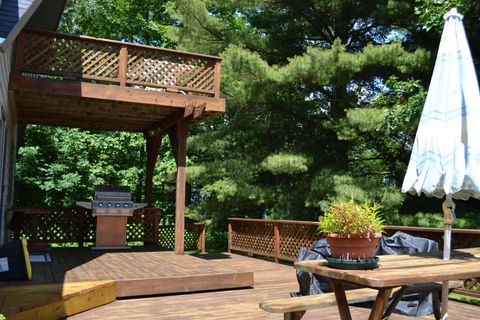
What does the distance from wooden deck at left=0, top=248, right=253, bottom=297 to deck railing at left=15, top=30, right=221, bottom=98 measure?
276 cm

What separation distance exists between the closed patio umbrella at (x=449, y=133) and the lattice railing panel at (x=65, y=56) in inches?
206

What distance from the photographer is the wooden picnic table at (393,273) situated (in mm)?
2543

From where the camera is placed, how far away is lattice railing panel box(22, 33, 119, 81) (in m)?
6.96

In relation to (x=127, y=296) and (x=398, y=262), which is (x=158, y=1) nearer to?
(x=127, y=296)

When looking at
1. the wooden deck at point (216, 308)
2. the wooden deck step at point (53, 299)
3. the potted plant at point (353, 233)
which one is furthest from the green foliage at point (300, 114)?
the potted plant at point (353, 233)

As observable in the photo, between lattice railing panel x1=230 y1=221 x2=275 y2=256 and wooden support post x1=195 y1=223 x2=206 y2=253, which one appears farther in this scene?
wooden support post x1=195 y1=223 x2=206 y2=253

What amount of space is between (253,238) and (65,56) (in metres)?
5.38

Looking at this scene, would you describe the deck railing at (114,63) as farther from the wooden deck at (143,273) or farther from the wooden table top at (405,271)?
the wooden table top at (405,271)

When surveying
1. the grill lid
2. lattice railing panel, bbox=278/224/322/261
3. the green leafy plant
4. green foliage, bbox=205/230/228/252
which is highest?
the grill lid

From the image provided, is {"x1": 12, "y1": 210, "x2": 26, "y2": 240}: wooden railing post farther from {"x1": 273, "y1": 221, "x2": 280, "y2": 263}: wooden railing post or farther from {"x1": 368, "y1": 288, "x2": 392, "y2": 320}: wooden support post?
{"x1": 368, "y1": 288, "x2": 392, "y2": 320}: wooden support post

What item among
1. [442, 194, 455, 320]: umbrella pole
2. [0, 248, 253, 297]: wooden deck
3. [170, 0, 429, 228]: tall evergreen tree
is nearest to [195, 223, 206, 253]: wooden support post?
[170, 0, 429, 228]: tall evergreen tree

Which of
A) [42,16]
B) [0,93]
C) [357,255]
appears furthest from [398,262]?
[42,16]

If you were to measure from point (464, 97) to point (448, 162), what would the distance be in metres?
0.52

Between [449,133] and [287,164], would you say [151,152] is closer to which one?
[287,164]
